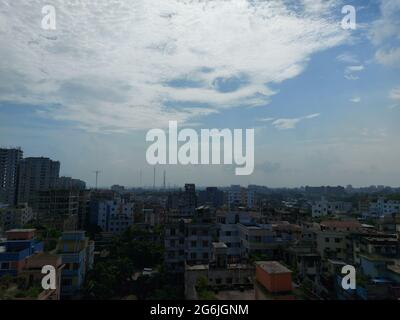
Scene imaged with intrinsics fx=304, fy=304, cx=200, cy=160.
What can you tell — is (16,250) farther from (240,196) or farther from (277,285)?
(240,196)

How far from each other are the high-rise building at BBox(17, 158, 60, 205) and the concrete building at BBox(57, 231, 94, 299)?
1687cm

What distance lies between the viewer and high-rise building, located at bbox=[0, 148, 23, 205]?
2120 centimetres

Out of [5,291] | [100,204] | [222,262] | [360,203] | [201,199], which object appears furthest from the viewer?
[201,199]

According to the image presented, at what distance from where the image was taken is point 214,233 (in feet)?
29.9

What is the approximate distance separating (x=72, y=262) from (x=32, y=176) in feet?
Answer: 61.7

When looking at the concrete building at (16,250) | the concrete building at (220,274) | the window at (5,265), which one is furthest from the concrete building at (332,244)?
the window at (5,265)

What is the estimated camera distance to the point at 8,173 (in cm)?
2134

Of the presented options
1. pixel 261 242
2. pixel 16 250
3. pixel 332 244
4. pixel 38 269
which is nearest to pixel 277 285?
pixel 38 269

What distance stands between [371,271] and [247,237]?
3.17m

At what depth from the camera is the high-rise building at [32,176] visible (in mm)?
22453

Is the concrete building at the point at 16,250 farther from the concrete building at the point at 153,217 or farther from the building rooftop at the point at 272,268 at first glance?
the concrete building at the point at 153,217

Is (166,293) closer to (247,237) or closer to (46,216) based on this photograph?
(247,237)

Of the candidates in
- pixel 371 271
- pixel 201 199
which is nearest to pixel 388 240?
pixel 371 271

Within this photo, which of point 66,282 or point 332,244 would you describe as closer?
point 66,282
